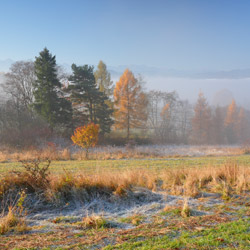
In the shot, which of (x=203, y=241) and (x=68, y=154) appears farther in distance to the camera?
(x=68, y=154)

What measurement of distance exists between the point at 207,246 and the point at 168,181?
132 inches

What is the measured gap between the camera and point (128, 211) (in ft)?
15.3

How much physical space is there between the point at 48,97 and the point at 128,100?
1067cm

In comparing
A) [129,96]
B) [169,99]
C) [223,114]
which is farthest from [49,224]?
[223,114]

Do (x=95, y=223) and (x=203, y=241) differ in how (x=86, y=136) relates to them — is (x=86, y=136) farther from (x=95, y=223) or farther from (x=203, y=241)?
(x=203, y=241)

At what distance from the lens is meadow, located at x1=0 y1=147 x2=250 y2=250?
10.3 ft

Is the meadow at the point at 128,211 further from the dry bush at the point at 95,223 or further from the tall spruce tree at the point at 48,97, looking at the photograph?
the tall spruce tree at the point at 48,97

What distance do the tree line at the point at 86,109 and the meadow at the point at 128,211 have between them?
17673 mm

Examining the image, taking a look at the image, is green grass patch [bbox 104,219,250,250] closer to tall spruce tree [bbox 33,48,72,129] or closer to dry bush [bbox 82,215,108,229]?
dry bush [bbox 82,215,108,229]

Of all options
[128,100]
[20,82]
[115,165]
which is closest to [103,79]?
[128,100]

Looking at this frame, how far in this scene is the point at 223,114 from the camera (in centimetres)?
4525

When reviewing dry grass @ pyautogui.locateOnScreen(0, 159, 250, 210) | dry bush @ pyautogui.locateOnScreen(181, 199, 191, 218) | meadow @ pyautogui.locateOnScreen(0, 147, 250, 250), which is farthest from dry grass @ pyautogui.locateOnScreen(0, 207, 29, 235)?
dry bush @ pyautogui.locateOnScreen(181, 199, 191, 218)

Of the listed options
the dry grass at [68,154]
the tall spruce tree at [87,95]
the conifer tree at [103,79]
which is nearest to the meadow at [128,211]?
the dry grass at [68,154]

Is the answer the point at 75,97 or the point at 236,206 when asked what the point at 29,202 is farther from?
the point at 75,97
